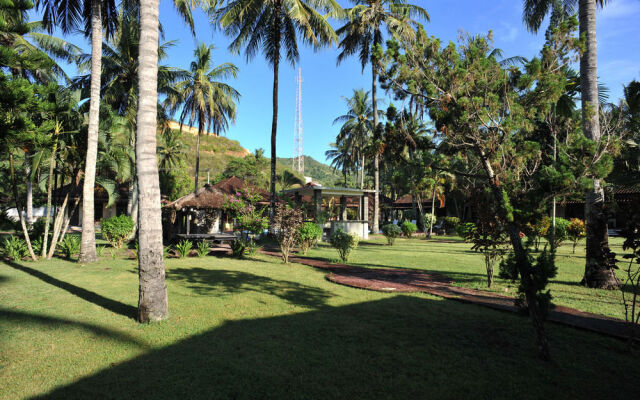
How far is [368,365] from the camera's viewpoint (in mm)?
3627

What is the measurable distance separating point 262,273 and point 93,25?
1030 cm

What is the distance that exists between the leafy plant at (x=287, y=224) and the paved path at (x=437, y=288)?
0.84 m

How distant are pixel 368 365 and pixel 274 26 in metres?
16.9

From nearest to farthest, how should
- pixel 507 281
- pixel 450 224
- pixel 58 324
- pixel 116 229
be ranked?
pixel 58 324 → pixel 507 281 → pixel 116 229 → pixel 450 224

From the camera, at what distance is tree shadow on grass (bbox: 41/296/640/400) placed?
3105 mm

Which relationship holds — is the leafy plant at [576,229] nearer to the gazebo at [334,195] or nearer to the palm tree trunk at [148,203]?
the gazebo at [334,195]

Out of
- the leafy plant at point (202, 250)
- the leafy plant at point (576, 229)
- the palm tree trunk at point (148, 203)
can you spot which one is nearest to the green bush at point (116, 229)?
the leafy plant at point (202, 250)

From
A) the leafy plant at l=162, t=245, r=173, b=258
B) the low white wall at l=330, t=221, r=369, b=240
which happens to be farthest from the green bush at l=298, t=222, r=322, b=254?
the low white wall at l=330, t=221, r=369, b=240

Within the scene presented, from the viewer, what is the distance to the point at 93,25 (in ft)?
36.6

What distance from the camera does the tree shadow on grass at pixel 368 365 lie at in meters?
3.11

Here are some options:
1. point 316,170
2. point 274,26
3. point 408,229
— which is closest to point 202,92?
point 274,26

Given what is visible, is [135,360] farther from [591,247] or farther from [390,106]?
[591,247]

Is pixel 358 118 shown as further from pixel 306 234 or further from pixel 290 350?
pixel 290 350

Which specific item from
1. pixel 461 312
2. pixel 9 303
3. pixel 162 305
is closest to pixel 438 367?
pixel 461 312
